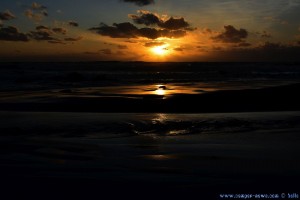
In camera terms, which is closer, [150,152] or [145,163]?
[145,163]

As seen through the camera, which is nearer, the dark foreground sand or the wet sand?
the dark foreground sand

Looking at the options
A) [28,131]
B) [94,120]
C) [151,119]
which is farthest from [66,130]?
[151,119]

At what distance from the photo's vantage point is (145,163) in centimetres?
760

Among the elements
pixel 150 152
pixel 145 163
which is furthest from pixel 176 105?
pixel 145 163

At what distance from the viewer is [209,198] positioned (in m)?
5.54

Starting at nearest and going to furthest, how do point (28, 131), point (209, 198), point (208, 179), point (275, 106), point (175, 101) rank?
point (209, 198) → point (208, 179) → point (28, 131) → point (275, 106) → point (175, 101)

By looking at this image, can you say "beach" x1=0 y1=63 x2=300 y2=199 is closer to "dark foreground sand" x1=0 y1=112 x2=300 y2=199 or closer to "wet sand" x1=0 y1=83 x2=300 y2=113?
"dark foreground sand" x1=0 y1=112 x2=300 y2=199

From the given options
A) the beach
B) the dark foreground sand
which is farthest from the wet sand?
the dark foreground sand

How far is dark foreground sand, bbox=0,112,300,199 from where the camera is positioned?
5.92m

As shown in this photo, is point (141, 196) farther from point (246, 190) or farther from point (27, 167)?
point (27, 167)

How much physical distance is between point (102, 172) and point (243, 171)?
7.82 feet

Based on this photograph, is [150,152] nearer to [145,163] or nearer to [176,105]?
[145,163]

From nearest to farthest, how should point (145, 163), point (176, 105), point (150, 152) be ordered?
point (145, 163) → point (150, 152) → point (176, 105)

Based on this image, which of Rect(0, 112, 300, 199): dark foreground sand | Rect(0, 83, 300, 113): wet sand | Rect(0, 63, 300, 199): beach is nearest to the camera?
Rect(0, 112, 300, 199): dark foreground sand
